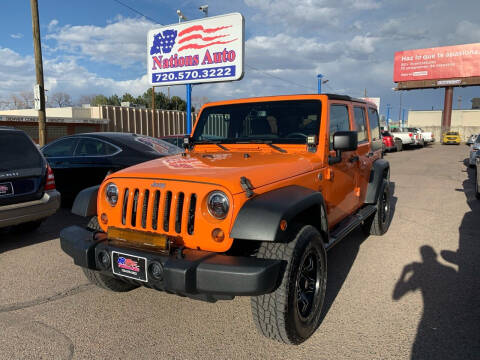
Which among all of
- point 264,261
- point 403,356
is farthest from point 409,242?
point 264,261

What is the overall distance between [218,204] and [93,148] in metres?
5.02

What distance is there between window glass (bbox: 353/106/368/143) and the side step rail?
2.93 ft

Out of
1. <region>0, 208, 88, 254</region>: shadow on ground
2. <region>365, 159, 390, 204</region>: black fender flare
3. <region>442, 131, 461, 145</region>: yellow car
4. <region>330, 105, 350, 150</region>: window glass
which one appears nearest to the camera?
<region>330, 105, 350, 150</region>: window glass

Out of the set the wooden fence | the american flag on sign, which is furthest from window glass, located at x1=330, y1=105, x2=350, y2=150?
the wooden fence

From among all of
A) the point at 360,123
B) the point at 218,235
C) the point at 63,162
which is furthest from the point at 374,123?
the point at 63,162

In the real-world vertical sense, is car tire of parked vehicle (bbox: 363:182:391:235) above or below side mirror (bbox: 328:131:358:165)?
below

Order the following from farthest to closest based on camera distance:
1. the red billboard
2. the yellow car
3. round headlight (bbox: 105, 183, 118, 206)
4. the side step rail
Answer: the red billboard
the yellow car
the side step rail
round headlight (bbox: 105, 183, 118, 206)

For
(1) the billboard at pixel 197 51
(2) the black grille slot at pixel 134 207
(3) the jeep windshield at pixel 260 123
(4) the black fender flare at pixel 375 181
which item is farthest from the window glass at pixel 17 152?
(1) the billboard at pixel 197 51

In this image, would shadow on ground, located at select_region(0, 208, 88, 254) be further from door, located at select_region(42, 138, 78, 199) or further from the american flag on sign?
the american flag on sign

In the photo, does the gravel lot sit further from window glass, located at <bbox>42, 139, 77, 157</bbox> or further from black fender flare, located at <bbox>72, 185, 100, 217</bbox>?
window glass, located at <bbox>42, 139, 77, 157</bbox>

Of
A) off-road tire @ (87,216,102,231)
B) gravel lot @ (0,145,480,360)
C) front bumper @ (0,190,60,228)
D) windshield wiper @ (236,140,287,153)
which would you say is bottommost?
gravel lot @ (0,145,480,360)

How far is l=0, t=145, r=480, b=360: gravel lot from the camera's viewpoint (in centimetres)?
264

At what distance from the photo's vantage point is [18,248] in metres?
4.90

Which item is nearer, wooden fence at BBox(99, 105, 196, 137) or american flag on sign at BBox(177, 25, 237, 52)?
american flag on sign at BBox(177, 25, 237, 52)
